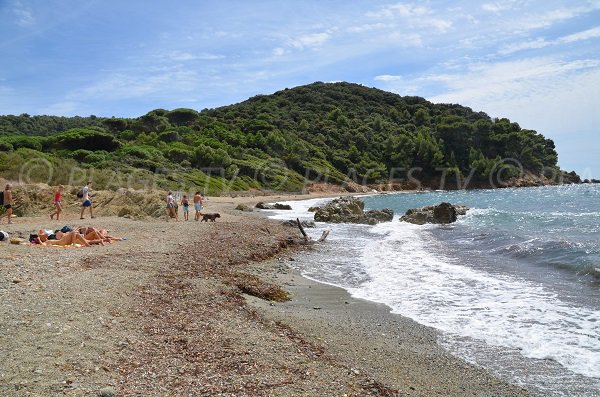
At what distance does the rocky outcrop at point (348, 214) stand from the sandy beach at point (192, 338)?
59.2 feet

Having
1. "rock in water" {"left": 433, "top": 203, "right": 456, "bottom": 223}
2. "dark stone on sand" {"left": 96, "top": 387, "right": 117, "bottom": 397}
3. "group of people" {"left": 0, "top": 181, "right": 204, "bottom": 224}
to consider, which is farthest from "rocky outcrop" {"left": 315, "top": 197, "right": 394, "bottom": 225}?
"dark stone on sand" {"left": 96, "top": 387, "right": 117, "bottom": 397}

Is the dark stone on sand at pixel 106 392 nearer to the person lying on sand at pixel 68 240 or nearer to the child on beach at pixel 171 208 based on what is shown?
the person lying on sand at pixel 68 240

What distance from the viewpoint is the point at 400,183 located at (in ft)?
310

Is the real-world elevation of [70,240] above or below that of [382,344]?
above

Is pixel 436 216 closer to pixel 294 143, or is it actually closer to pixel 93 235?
pixel 93 235

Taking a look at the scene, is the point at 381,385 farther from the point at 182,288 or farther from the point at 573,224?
the point at 573,224

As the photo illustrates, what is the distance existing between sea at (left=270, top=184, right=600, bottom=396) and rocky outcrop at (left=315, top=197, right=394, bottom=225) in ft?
19.4

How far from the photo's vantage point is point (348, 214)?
2994 centimetres

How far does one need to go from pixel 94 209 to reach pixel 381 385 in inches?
807

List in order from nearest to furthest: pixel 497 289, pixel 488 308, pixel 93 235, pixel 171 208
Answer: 1. pixel 488 308
2. pixel 497 289
3. pixel 93 235
4. pixel 171 208

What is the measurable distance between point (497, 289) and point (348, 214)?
18.8 metres

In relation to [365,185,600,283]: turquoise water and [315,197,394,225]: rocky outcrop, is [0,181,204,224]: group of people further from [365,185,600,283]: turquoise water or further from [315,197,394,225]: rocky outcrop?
[365,185,600,283]: turquoise water

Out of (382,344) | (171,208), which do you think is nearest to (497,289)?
(382,344)

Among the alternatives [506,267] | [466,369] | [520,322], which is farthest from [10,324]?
[506,267]
